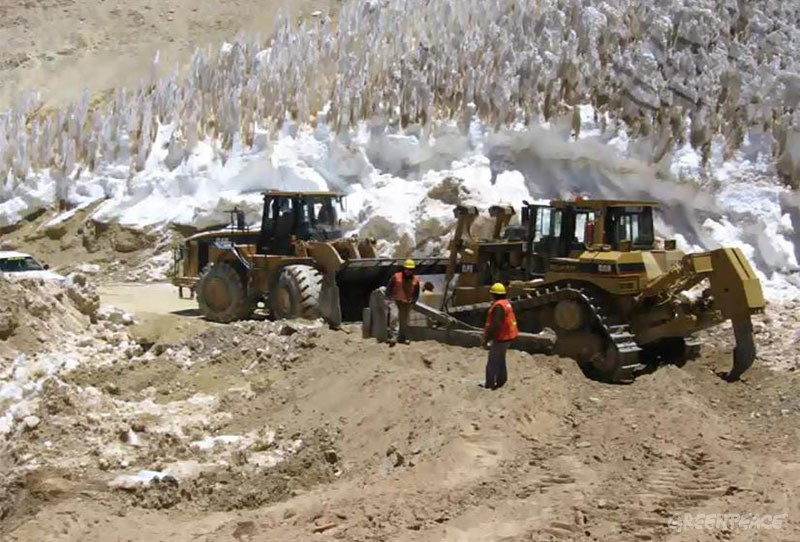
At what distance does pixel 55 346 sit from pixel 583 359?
19.7 ft

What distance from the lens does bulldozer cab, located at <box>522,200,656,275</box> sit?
11.3m

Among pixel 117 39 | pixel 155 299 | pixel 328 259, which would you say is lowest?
pixel 155 299

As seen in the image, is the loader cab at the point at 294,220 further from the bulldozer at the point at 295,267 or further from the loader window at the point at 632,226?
the loader window at the point at 632,226

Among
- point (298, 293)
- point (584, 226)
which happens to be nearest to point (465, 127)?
point (298, 293)

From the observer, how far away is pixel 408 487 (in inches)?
273

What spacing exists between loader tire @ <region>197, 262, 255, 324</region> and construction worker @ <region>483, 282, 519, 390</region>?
6.96 meters

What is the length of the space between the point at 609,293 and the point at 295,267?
17.7 ft

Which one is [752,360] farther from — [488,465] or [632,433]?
[488,465]

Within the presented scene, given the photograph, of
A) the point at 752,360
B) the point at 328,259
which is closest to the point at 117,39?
the point at 328,259

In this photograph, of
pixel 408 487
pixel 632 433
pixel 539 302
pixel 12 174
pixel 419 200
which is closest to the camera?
pixel 408 487

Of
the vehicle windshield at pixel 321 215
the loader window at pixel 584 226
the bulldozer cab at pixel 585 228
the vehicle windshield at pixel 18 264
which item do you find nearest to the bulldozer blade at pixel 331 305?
the vehicle windshield at pixel 321 215

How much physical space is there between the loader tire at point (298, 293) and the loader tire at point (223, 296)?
106 cm

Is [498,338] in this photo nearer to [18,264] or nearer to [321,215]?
[321,215]

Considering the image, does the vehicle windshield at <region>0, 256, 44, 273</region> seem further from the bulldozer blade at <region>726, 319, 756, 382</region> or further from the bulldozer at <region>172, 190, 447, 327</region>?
the bulldozer blade at <region>726, 319, 756, 382</region>
